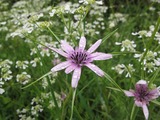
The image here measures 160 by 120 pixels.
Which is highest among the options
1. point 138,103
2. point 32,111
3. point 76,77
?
point 76,77

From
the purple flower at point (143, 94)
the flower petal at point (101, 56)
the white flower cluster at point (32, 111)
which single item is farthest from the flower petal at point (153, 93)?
the white flower cluster at point (32, 111)

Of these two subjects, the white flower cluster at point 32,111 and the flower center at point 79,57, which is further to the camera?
the white flower cluster at point 32,111

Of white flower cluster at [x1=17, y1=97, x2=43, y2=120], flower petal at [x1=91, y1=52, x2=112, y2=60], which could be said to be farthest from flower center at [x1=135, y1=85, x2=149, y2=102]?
white flower cluster at [x1=17, y1=97, x2=43, y2=120]

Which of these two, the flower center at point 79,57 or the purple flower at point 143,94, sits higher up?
the flower center at point 79,57

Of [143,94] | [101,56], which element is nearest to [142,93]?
[143,94]

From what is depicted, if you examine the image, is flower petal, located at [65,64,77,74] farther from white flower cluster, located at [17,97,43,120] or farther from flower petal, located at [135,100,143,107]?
white flower cluster, located at [17,97,43,120]

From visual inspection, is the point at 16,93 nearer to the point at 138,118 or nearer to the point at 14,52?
the point at 14,52

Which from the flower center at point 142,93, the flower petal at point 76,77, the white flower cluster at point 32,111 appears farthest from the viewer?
the white flower cluster at point 32,111

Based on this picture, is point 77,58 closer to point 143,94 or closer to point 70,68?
point 70,68

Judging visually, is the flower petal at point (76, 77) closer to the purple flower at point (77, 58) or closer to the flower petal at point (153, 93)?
the purple flower at point (77, 58)
